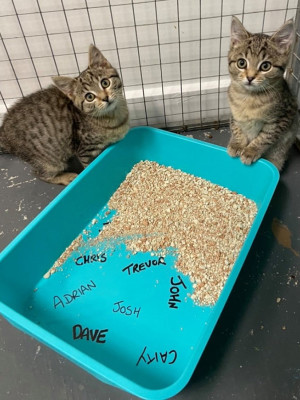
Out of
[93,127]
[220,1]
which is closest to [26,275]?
[93,127]

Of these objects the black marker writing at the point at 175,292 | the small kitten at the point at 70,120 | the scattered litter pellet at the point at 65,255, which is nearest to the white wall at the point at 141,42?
the small kitten at the point at 70,120

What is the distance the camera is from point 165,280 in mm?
1342

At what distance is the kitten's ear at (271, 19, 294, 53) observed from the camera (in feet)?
3.82

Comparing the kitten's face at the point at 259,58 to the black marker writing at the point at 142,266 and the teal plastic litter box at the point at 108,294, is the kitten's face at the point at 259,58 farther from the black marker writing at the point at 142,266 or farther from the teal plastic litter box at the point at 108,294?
the black marker writing at the point at 142,266

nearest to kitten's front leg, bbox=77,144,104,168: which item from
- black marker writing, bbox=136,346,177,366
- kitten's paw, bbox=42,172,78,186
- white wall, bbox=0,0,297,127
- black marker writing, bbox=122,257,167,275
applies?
kitten's paw, bbox=42,172,78,186

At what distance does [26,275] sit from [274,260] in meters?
1.05

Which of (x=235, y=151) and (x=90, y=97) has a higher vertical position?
(x=90, y=97)

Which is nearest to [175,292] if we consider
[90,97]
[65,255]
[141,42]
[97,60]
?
[65,255]

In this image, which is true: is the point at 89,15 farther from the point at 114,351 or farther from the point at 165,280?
the point at 114,351

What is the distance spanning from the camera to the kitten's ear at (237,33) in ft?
4.13

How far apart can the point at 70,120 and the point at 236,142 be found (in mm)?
822

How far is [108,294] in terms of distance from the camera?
4.35ft

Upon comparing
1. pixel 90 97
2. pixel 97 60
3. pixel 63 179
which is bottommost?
pixel 63 179

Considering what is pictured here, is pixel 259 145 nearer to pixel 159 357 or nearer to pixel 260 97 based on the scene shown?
pixel 260 97
